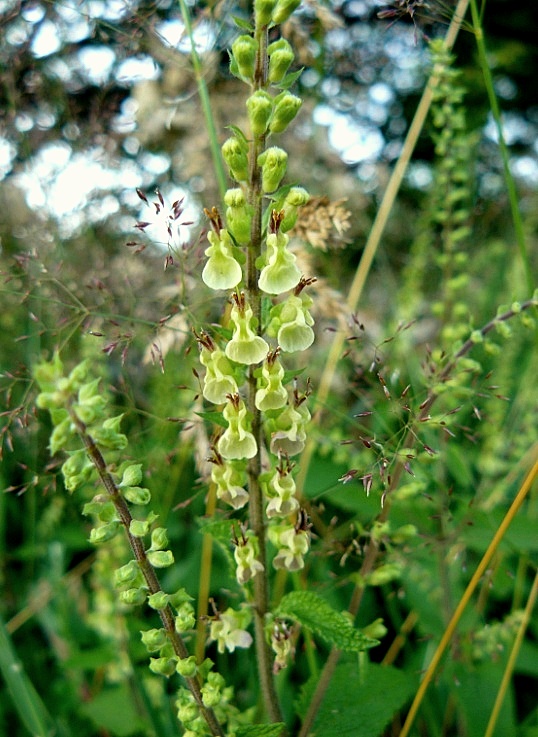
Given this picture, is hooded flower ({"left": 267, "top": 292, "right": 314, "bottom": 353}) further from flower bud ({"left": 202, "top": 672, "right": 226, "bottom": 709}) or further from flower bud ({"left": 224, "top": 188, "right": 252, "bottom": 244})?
flower bud ({"left": 202, "top": 672, "right": 226, "bottom": 709})

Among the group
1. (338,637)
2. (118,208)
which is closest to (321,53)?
(118,208)

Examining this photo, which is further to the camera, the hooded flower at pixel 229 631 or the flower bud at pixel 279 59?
the hooded flower at pixel 229 631

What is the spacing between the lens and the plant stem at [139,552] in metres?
0.62

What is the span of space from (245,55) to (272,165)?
13 cm

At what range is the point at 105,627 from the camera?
5.19 ft

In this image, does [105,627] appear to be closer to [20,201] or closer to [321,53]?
[321,53]

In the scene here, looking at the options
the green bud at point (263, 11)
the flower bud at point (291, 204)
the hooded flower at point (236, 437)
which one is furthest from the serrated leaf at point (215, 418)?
the green bud at point (263, 11)

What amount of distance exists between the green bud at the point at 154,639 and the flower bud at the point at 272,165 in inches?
20.6

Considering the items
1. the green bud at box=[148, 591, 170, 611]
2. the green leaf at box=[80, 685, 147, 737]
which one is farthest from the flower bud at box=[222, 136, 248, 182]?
the green leaf at box=[80, 685, 147, 737]

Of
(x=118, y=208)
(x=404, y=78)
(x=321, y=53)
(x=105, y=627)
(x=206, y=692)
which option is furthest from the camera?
(x=404, y=78)

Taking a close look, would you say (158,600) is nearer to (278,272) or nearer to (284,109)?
(278,272)

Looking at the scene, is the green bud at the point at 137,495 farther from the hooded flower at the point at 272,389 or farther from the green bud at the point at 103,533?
the hooded flower at the point at 272,389

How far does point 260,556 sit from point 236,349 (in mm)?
301

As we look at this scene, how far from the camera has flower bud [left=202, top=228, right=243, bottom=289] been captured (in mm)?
733
